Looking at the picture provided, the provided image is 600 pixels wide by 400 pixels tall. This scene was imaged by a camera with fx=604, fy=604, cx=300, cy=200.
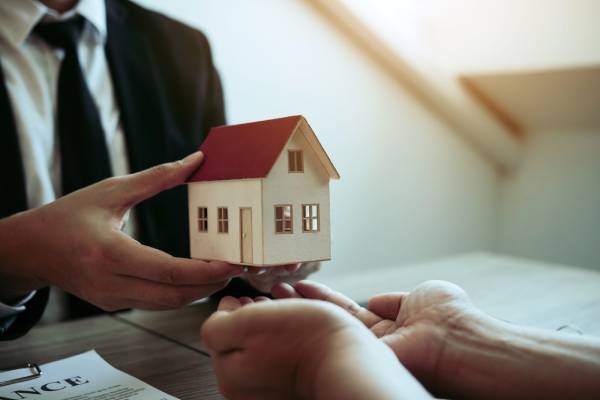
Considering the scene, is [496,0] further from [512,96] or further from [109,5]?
[109,5]

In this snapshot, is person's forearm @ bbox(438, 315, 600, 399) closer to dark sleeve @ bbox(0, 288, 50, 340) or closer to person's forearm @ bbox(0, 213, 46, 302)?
person's forearm @ bbox(0, 213, 46, 302)

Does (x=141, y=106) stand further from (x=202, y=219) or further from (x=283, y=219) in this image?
(x=283, y=219)

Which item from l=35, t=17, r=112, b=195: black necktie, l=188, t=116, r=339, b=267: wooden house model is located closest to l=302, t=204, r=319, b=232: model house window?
l=188, t=116, r=339, b=267: wooden house model

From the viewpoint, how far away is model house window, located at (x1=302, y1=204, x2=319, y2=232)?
844 millimetres

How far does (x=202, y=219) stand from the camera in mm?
908

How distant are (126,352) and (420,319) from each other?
513mm

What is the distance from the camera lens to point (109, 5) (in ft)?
5.31

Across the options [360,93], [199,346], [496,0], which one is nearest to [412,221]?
[360,93]

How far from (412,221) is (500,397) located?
1.81 metres

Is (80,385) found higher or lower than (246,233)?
lower

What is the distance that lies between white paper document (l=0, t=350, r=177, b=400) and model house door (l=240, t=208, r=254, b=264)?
201mm

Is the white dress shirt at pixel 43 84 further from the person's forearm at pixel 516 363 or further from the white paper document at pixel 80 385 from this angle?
the person's forearm at pixel 516 363

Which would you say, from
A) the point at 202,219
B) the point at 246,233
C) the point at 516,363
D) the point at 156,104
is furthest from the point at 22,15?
the point at 516,363

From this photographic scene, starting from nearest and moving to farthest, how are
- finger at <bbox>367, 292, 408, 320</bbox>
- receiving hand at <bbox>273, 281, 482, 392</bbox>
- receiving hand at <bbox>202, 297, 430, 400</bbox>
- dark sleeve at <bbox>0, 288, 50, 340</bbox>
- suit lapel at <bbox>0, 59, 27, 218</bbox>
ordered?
receiving hand at <bbox>202, 297, 430, 400</bbox>, receiving hand at <bbox>273, 281, 482, 392</bbox>, finger at <bbox>367, 292, 408, 320</bbox>, dark sleeve at <bbox>0, 288, 50, 340</bbox>, suit lapel at <bbox>0, 59, 27, 218</bbox>
